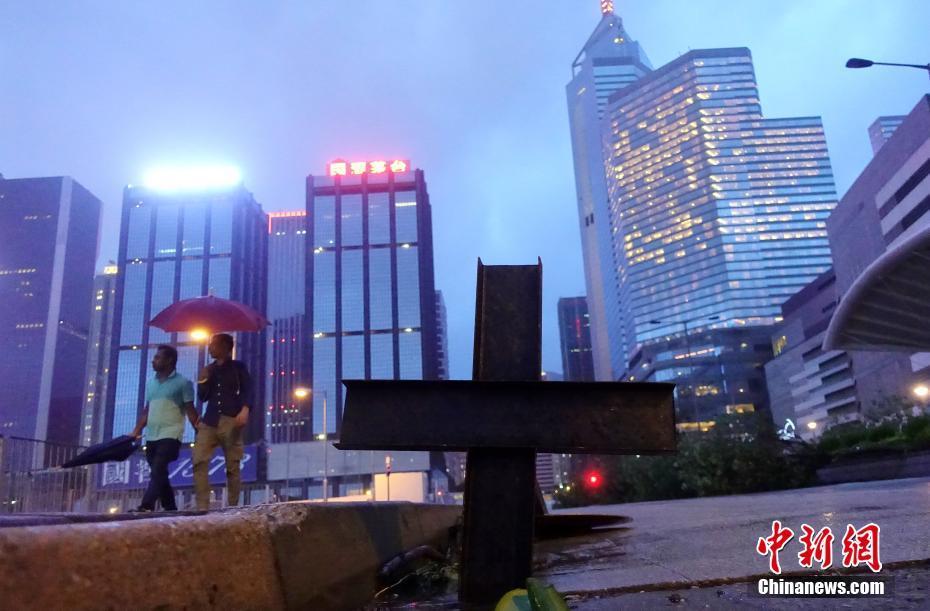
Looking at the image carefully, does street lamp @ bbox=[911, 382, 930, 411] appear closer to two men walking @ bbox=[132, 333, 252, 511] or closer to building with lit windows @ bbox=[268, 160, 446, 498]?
two men walking @ bbox=[132, 333, 252, 511]


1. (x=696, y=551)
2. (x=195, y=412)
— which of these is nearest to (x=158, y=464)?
(x=195, y=412)

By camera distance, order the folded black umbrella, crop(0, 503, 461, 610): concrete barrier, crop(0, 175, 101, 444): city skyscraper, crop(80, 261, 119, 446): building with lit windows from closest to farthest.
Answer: crop(0, 503, 461, 610): concrete barrier → the folded black umbrella → crop(0, 175, 101, 444): city skyscraper → crop(80, 261, 119, 446): building with lit windows

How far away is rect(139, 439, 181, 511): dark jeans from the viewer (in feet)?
23.0

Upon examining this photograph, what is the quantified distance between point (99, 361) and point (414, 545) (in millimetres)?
187829

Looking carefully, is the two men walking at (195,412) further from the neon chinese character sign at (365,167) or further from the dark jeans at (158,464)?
the neon chinese character sign at (365,167)

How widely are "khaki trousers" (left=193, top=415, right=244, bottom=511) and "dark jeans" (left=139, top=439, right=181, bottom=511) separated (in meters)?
0.26

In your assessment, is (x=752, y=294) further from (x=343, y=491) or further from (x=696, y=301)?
(x=343, y=491)

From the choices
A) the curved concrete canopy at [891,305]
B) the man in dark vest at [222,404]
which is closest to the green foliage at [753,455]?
the curved concrete canopy at [891,305]

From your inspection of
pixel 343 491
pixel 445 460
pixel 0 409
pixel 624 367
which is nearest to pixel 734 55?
Answer: pixel 624 367

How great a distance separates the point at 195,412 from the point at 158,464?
0.67 meters

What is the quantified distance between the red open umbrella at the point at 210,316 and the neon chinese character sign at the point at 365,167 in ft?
451

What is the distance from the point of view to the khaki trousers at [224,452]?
7156 mm

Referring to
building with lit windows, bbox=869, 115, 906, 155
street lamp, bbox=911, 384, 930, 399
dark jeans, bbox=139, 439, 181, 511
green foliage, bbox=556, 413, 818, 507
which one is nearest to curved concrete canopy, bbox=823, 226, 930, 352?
green foliage, bbox=556, 413, 818, 507

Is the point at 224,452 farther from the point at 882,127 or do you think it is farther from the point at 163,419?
the point at 882,127
